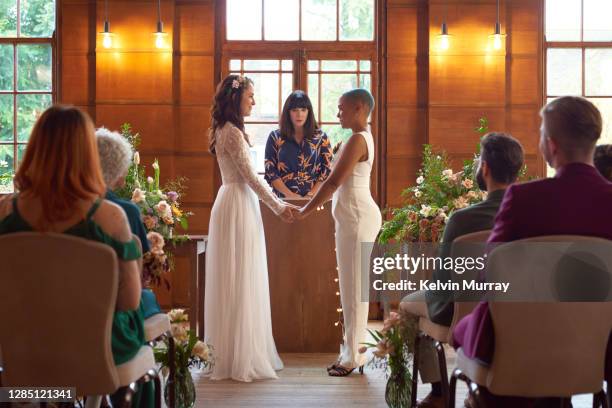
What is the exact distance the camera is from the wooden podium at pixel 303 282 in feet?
18.9

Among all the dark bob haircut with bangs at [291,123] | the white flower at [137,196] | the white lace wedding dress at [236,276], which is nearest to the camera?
the white flower at [137,196]

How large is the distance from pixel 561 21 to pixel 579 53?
1.20 feet

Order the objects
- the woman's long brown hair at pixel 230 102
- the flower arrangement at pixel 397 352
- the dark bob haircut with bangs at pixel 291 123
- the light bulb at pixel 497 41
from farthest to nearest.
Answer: the light bulb at pixel 497 41
the dark bob haircut with bangs at pixel 291 123
the woman's long brown hair at pixel 230 102
the flower arrangement at pixel 397 352

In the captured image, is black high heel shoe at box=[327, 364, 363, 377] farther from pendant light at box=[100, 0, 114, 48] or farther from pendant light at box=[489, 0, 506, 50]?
pendant light at box=[100, 0, 114, 48]

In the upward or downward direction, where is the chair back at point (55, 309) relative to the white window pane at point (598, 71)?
downward

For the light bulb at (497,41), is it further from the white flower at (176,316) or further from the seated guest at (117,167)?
the seated guest at (117,167)

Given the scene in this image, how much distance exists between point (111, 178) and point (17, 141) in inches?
221

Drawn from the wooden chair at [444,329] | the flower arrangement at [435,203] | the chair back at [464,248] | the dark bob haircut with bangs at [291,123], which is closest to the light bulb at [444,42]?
the dark bob haircut with bangs at [291,123]

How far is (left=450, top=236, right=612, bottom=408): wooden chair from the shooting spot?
245 cm

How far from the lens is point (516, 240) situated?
243 cm

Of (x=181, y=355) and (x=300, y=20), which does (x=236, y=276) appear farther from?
(x=300, y=20)

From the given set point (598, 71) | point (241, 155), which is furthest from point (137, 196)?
point (598, 71)

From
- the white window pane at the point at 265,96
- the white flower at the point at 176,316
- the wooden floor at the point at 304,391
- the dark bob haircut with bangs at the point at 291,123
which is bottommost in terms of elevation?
the wooden floor at the point at 304,391

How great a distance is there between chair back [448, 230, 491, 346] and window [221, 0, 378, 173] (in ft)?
16.6
